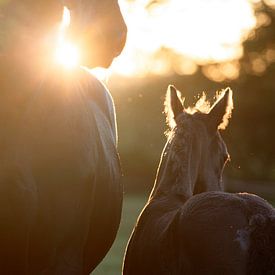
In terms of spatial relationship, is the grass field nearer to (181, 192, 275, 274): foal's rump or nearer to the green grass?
the green grass

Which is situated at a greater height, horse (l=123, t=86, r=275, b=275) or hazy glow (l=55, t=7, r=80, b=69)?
hazy glow (l=55, t=7, r=80, b=69)

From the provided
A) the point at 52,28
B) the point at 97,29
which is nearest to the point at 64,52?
the point at 52,28

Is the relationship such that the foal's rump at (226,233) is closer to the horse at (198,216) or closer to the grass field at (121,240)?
the horse at (198,216)

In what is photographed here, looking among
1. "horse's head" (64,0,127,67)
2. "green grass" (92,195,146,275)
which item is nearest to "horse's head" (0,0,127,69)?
"horse's head" (64,0,127,67)

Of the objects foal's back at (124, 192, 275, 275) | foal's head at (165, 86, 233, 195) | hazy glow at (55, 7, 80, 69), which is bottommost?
foal's back at (124, 192, 275, 275)

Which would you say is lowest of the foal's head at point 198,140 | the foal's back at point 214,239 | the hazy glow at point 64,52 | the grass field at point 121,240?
the grass field at point 121,240

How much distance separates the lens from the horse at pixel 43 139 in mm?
4867

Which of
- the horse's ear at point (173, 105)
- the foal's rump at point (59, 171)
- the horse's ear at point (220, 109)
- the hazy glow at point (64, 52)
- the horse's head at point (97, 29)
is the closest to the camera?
the horse's head at point (97, 29)

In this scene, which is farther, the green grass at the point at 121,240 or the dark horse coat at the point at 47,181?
the green grass at the point at 121,240

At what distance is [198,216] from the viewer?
5.36 m

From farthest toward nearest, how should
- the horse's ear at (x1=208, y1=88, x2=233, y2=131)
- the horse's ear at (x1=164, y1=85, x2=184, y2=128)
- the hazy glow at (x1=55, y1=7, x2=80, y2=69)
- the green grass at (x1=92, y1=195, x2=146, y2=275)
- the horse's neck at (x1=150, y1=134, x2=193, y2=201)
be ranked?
the green grass at (x1=92, y1=195, x2=146, y2=275) < the horse's ear at (x1=164, y1=85, x2=184, y2=128) < the horse's ear at (x1=208, y1=88, x2=233, y2=131) < the horse's neck at (x1=150, y1=134, x2=193, y2=201) < the hazy glow at (x1=55, y1=7, x2=80, y2=69)

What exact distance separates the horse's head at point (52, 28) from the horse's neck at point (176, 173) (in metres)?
1.54

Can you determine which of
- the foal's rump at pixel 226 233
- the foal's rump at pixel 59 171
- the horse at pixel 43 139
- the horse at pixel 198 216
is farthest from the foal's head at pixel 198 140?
the horse at pixel 43 139

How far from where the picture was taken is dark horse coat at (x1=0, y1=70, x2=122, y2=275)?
4.87 meters
